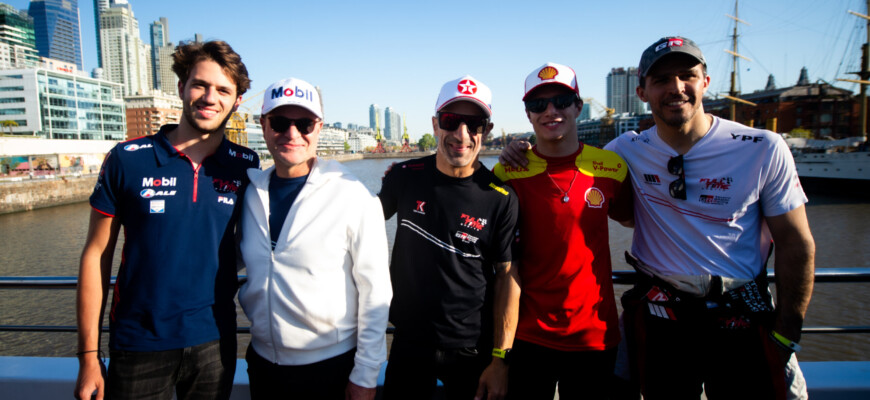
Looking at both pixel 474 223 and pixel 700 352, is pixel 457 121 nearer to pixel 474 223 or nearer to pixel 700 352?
pixel 474 223

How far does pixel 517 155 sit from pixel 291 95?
49.7 inches

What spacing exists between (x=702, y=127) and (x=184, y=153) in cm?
268

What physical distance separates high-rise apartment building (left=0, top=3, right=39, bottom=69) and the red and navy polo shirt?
162m

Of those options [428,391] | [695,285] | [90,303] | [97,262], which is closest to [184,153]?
[97,262]

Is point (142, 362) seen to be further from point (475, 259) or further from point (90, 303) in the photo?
point (475, 259)

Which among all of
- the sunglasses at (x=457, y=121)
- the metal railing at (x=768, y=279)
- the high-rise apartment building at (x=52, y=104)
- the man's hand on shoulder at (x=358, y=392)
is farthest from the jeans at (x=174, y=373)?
the high-rise apartment building at (x=52, y=104)

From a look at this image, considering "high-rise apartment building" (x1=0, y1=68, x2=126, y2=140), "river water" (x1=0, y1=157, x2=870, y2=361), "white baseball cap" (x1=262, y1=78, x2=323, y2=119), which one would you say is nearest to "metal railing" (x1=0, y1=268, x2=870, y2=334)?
"white baseball cap" (x1=262, y1=78, x2=323, y2=119)

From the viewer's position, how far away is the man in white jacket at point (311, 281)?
2.07 metres

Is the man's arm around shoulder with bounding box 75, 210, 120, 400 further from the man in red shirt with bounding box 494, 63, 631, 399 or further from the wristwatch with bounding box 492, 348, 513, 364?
the man in red shirt with bounding box 494, 63, 631, 399

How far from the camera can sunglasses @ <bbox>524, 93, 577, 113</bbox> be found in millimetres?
2531

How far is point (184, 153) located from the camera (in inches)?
87.6

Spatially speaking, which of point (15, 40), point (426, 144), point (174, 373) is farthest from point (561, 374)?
point (15, 40)

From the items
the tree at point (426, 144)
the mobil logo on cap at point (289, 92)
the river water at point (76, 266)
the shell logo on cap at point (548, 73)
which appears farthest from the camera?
the tree at point (426, 144)

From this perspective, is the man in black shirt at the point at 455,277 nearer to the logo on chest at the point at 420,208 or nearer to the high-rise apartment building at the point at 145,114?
the logo on chest at the point at 420,208
